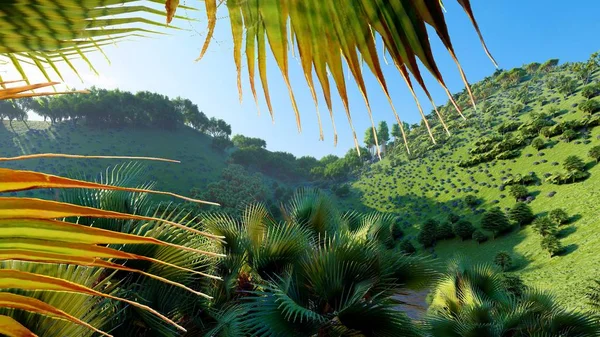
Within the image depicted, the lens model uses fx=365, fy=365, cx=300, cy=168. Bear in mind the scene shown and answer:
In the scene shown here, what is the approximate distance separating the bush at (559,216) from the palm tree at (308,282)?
3058 cm

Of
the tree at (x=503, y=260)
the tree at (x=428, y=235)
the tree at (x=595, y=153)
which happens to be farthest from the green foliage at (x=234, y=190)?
the tree at (x=595, y=153)

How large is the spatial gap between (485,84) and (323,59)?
336ft

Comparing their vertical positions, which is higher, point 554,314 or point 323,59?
point 323,59

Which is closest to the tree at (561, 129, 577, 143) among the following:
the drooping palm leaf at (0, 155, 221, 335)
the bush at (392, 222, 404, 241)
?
the bush at (392, 222, 404, 241)

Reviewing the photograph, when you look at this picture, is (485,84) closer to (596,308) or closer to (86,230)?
(596,308)

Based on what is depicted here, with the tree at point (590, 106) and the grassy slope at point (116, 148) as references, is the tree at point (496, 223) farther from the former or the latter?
the grassy slope at point (116, 148)

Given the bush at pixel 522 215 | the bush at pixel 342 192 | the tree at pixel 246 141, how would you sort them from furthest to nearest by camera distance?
the tree at pixel 246 141, the bush at pixel 342 192, the bush at pixel 522 215

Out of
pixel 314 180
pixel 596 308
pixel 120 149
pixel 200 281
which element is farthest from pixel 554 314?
pixel 314 180

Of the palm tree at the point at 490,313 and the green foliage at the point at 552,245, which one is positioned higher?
the palm tree at the point at 490,313

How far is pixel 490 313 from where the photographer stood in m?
7.10

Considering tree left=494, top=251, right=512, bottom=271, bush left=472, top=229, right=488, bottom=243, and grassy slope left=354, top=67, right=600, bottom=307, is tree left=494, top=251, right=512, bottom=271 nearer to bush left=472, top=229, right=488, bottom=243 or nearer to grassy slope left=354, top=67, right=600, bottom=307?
grassy slope left=354, top=67, right=600, bottom=307

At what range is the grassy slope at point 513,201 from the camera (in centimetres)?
2291

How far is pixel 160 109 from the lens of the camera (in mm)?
77500

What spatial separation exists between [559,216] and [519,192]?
9562 mm
